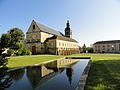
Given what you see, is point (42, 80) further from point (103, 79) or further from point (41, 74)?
point (103, 79)

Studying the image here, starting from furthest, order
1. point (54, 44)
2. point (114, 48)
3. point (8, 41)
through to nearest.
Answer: point (114, 48)
point (54, 44)
point (8, 41)

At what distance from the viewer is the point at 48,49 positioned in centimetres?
3547

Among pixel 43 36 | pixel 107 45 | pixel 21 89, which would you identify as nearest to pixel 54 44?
pixel 43 36

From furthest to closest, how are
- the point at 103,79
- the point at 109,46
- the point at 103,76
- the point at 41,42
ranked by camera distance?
1. the point at 109,46
2. the point at 41,42
3. the point at 103,76
4. the point at 103,79

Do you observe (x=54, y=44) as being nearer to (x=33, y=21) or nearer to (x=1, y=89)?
(x=33, y=21)

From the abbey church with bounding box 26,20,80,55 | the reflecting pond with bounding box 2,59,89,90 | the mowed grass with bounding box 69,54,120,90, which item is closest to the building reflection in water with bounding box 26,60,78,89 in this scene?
the reflecting pond with bounding box 2,59,89,90

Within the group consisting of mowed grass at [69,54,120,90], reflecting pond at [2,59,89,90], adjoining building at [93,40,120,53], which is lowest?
reflecting pond at [2,59,89,90]

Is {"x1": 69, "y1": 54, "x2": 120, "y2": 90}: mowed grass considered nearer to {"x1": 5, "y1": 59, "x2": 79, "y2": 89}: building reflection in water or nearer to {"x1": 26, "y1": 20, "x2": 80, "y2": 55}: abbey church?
{"x1": 5, "y1": 59, "x2": 79, "y2": 89}: building reflection in water

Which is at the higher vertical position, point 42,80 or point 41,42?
point 41,42

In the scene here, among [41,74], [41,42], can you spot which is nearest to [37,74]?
[41,74]

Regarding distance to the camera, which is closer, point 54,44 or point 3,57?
point 3,57

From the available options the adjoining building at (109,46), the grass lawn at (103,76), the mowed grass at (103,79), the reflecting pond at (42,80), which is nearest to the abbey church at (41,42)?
the grass lawn at (103,76)

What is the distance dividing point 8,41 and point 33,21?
3687cm

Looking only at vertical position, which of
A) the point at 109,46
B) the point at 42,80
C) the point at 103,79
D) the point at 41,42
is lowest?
the point at 42,80
